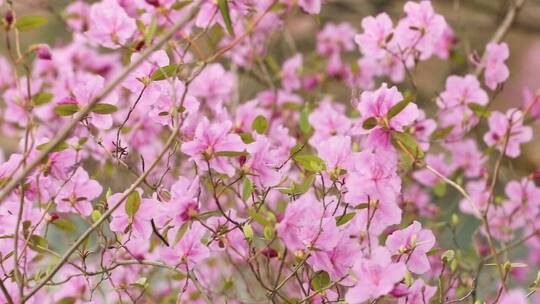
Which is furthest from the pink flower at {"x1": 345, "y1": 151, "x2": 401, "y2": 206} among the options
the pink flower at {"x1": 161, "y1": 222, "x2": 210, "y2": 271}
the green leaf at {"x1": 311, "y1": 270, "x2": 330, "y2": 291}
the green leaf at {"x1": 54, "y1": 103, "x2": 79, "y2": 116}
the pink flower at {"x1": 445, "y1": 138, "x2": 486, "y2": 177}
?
the pink flower at {"x1": 445, "y1": 138, "x2": 486, "y2": 177}

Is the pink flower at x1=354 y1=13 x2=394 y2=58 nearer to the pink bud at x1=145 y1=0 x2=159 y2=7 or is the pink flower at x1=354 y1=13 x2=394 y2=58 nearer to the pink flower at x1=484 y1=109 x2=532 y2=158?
the pink flower at x1=484 y1=109 x2=532 y2=158

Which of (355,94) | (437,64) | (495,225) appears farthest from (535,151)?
(355,94)

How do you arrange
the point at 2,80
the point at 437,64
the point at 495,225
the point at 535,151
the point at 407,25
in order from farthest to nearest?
1. the point at 437,64
2. the point at 535,151
3. the point at 2,80
4. the point at 495,225
5. the point at 407,25

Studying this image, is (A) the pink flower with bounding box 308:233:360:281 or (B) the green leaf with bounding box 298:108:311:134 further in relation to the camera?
(B) the green leaf with bounding box 298:108:311:134

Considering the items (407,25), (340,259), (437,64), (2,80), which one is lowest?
(437,64)

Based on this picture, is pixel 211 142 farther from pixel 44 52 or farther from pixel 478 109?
pixel 478 109

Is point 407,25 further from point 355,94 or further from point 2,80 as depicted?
point 2,80

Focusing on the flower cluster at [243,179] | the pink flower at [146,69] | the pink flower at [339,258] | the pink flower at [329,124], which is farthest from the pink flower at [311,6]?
the pink flower at [339,258]
